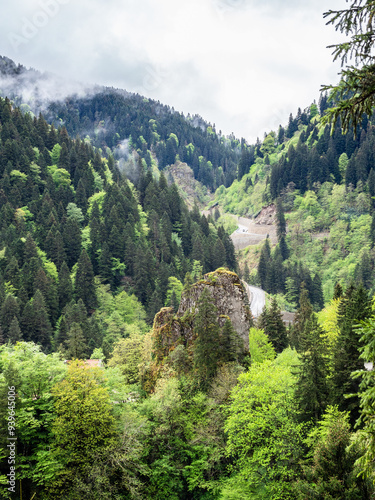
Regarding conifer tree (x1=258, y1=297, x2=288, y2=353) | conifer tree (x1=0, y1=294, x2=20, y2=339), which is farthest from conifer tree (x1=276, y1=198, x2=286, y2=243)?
conifer tree (x1=0, y1=294, x2=20, y2=339)

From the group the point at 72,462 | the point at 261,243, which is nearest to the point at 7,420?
the point at 72,462

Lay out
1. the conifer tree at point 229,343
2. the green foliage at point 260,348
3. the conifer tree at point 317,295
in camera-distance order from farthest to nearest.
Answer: the conifer tree at point 317,295 → the green foliage at point 260,348 → the conifer tree at point 229,343

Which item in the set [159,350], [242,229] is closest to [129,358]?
[159,350]

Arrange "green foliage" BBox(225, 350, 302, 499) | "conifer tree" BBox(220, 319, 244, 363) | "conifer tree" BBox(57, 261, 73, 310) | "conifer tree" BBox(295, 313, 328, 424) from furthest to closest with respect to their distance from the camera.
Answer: "conifer tree" BBox(57, 261, 73, 310) < "conifer tree" BBox(220, 319, 244, 363) < "conifer tree" BBox(295, 313, 328, 424) < "green foliage" BBox(225, 350, 302, 499)

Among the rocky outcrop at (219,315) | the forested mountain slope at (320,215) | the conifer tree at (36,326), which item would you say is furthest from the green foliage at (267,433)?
the forested mountain slope at (320,215)

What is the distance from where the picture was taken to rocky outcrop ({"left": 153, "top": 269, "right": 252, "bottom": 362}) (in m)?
38.0

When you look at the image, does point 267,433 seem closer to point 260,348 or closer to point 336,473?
point 336,473

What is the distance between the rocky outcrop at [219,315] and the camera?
38.0 m

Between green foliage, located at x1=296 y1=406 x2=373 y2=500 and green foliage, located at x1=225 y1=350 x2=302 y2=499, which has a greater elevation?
green foliage, located at x1=296 y1=406 x2=373 y2=500

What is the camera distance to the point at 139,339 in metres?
47.8

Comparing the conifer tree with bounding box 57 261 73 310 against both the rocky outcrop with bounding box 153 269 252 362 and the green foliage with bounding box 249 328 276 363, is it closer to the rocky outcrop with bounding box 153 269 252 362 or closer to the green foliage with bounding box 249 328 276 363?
the green foliage with bounding box 249 328 276 363

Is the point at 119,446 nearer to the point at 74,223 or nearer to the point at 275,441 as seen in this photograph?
the point at 275,441

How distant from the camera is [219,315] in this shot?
37.2 m

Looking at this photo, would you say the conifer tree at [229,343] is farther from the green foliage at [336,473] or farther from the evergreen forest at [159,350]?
the green foliage at [336,473]
